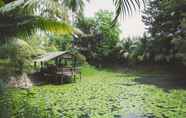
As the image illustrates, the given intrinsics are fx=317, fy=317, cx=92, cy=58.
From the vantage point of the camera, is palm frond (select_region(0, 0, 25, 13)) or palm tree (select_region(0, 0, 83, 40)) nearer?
palm frond (select_region(0, 0, 25, 13))

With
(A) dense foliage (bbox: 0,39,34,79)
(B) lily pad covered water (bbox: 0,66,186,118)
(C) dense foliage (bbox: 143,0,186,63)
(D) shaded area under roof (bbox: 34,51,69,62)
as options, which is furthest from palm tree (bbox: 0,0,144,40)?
(C) dense foliage (bbox: 143,0,186,63)

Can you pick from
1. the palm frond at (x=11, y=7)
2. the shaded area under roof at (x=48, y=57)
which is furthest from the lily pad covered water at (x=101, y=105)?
the shaded area under roof at (x=48, y=57)

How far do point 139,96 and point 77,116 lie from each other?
15.2ft

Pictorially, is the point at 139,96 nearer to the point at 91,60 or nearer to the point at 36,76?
the point at 36,76

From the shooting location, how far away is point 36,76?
18.5 m

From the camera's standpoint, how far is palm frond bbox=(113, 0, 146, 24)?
326 cm

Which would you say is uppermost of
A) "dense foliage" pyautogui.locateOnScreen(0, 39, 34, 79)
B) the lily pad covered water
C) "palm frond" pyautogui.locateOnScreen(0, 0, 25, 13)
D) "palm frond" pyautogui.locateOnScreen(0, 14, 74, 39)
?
"palm frond" pyautogui.locateOnScreen(0, 0, 25, 13)

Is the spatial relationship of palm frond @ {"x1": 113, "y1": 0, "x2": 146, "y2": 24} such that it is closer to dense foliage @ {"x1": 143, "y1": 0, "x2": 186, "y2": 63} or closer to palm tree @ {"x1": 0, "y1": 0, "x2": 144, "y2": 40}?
palm tree @ {"x1": 0, "y1": 0, "x2": 144, "y2": 40}

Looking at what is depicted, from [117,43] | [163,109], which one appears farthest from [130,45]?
[163,109]

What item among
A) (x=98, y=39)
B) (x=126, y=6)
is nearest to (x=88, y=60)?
(x=98, y=39)

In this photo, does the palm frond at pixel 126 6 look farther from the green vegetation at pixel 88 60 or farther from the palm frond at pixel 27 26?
the palm frond at pixel 27 26

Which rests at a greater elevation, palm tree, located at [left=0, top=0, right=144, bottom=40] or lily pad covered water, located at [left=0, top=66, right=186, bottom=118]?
palm tree, located at [left=0, top=0, right=144, bottom=40]

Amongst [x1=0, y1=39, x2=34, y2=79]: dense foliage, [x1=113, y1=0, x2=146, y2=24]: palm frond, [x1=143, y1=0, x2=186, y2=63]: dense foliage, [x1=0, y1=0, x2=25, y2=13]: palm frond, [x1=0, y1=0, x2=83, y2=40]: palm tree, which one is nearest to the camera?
[x1=113, y1=0, x2=146, y2=24]: palm frond

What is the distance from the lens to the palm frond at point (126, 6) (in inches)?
129
